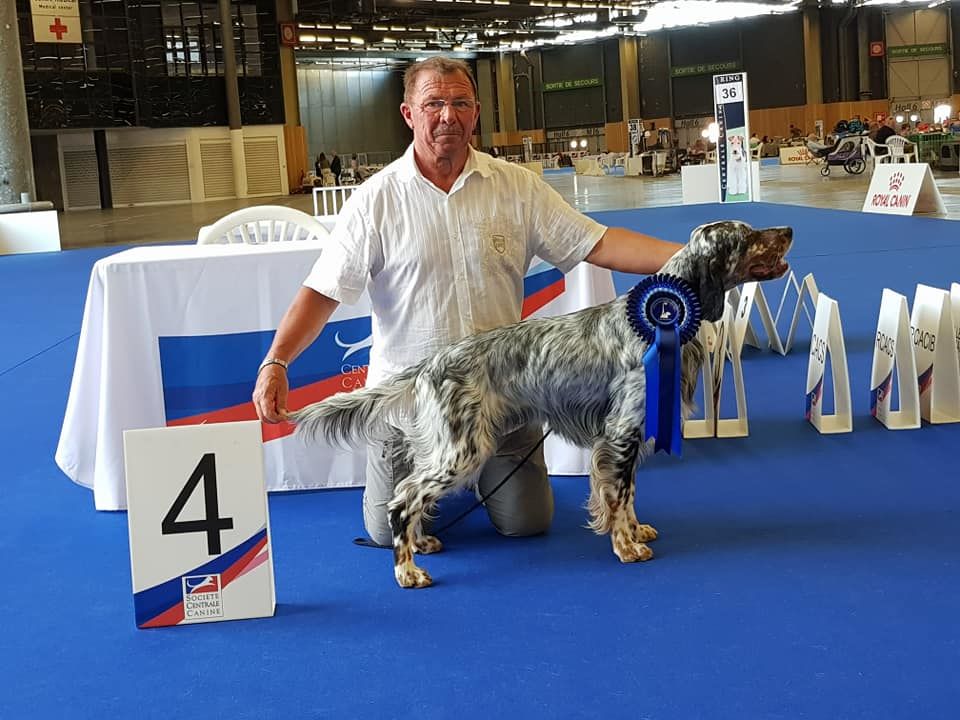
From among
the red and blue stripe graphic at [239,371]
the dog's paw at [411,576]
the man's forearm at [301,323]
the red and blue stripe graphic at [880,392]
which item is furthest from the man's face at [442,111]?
the red and blue stripe graphic at [880,392]

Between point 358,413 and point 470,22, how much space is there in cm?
3166

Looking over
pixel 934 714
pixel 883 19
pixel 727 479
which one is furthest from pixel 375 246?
pixel 883 19

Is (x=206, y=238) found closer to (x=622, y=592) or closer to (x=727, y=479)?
(x=727, y=479)

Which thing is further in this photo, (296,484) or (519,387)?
(296,484)

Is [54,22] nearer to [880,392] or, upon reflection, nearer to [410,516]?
[880,392]

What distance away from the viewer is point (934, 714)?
1891 mm

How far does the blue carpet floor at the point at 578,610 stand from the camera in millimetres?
2074

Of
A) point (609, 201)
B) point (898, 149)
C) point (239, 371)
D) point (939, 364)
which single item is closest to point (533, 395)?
point (239, 371)

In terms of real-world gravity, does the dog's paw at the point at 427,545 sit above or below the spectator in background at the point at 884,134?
below

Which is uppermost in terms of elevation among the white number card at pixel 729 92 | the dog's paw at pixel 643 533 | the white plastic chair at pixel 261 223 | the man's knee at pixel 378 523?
the white number card at pixel 729 92

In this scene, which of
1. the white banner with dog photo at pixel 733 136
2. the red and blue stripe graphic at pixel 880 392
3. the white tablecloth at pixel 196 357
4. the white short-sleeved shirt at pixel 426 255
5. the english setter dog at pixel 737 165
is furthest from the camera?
the english setter dog at pixel 737 165

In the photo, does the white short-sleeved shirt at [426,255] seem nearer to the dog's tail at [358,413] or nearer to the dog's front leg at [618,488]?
the dog's tail at [358,413]

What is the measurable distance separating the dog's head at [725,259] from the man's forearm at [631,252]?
20cm

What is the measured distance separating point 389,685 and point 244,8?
1183 inches
